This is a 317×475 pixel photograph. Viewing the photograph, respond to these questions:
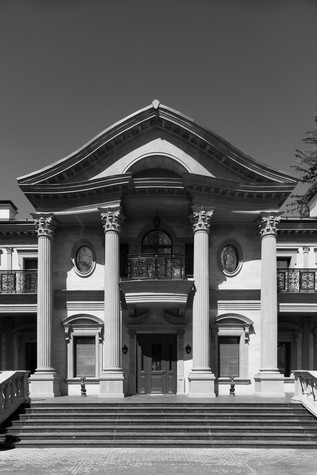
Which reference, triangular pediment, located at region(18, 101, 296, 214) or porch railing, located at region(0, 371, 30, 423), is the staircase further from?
triangular pediment, located at region(18, 101, 296, 214)

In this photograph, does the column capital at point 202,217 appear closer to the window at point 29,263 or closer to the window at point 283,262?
the window at point 283,262

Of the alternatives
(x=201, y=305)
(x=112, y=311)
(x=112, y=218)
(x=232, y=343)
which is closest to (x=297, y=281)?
(x=232, y=343)

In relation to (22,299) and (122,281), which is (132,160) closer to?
(122,281)


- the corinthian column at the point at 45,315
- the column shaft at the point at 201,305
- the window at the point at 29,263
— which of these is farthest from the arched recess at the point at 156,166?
the window at the point at 29,263

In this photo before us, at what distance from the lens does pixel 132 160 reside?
21188 millimetres

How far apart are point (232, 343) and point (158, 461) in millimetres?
9326

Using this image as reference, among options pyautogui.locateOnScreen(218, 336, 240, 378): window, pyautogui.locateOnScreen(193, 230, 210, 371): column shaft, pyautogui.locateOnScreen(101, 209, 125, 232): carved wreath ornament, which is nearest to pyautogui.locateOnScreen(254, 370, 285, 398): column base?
pyautogui.locateOnScreen(218, 336, 240, 378): window

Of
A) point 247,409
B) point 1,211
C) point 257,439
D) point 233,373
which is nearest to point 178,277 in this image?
point 233,373

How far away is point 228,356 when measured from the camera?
22.0 metres

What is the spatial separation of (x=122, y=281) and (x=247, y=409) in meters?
6.96

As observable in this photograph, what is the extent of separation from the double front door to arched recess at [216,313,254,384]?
1.97 m

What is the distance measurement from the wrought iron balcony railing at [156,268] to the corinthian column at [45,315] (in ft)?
11.3

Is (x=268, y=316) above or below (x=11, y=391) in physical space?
above

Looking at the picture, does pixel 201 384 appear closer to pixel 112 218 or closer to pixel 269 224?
pixel 269 224
